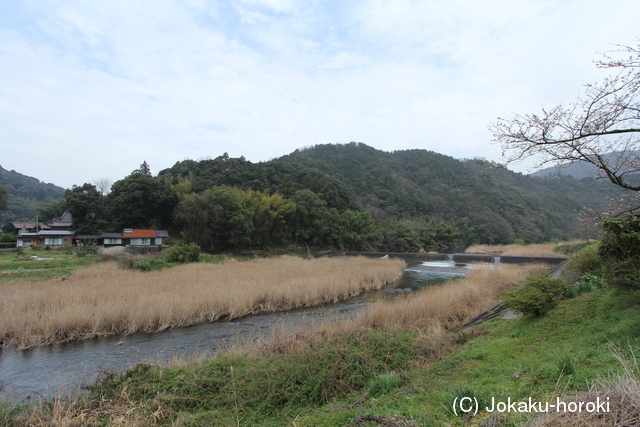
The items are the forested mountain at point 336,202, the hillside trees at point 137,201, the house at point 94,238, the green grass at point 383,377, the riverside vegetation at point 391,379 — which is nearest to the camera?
the riverside vegetation at point 391,379

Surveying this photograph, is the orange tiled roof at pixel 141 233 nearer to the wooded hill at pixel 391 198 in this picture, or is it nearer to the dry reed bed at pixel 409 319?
the wooded hill at pixel 391 198

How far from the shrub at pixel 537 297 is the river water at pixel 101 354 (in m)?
4.89

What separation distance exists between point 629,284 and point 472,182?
270ft

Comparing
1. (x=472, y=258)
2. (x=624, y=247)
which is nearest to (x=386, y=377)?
(x=624, y=247)

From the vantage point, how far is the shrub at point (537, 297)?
6.57 m

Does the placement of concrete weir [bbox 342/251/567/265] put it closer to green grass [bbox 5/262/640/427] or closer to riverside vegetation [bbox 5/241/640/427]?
riverside vegetation [bbox 5/241/640/427]

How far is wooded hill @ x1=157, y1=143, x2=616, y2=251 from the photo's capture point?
153ft

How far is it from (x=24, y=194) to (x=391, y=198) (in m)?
87.6

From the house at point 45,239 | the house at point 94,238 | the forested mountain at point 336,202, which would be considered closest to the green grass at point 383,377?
the forested mountain at point 336,202

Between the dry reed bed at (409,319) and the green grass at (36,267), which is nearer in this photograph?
the dry reed bed at (409,319)

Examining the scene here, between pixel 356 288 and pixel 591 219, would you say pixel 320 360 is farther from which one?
pixel 356 288

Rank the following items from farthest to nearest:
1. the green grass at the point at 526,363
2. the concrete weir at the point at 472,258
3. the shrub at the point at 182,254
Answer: the shrub at the point at 182,254, the concrete weir at the point at 472,258, the green grass at the point at 526,363

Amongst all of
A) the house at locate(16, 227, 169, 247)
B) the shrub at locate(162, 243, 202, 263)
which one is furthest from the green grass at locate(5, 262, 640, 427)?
the house at locate(16, 227, 169, 247)

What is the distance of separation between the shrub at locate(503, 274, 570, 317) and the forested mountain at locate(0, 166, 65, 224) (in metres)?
75.0
